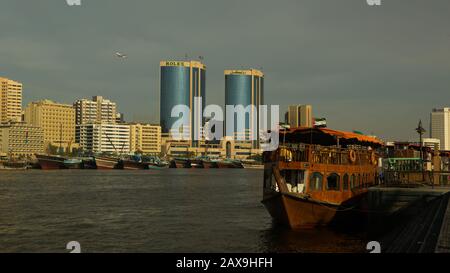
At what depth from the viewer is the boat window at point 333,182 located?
31.5 m

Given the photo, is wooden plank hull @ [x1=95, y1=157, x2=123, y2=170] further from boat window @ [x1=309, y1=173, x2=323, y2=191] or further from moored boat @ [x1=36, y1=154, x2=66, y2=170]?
boat window @ [x1=309, y1=173, x2=323, y2=191]

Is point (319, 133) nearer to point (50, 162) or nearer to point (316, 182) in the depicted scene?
point (316, 182)

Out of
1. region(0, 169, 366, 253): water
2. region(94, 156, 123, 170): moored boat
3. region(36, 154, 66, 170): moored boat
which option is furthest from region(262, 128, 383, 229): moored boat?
region(94, 156, 123, 170): moored boat

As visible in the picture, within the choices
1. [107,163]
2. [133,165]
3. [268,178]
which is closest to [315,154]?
[268,178]

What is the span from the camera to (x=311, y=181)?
99.2ft

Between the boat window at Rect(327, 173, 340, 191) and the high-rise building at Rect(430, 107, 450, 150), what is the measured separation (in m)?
121

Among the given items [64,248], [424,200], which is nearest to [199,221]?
[64,248]

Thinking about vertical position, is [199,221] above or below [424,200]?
below

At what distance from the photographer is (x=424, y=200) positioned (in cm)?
2753

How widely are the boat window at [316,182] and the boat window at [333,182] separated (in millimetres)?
1035

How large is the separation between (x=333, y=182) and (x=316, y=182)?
1.94 meters
